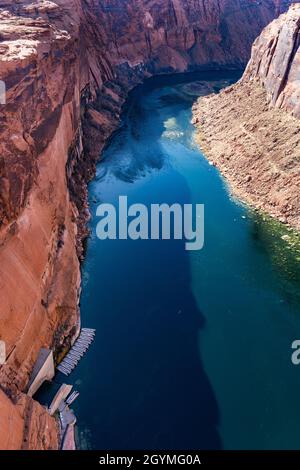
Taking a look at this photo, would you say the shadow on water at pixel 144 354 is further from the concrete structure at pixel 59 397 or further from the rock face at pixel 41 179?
the rock face at pixel 41 179

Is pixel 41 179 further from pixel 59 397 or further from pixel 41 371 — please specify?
pixel 59 397

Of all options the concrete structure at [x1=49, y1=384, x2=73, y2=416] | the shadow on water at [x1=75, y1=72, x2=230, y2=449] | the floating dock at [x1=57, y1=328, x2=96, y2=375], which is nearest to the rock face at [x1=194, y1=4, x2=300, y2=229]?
the shadow on water at [x1=75, y1=72, x2=230, y2=449]

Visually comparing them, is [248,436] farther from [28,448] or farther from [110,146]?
[110,146]

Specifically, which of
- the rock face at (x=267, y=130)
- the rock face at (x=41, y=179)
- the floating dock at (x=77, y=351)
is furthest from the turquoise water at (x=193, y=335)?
the rock face at (x=41, y=179)

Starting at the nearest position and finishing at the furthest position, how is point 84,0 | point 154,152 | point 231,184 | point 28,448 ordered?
point 28,448
point 231,184
point 154,152
point 84,0

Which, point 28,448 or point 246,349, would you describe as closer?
point 28,448

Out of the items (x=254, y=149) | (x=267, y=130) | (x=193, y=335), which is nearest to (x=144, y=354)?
(x=193, y=335)

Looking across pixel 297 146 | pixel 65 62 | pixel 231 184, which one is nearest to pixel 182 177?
pixel 231 184
